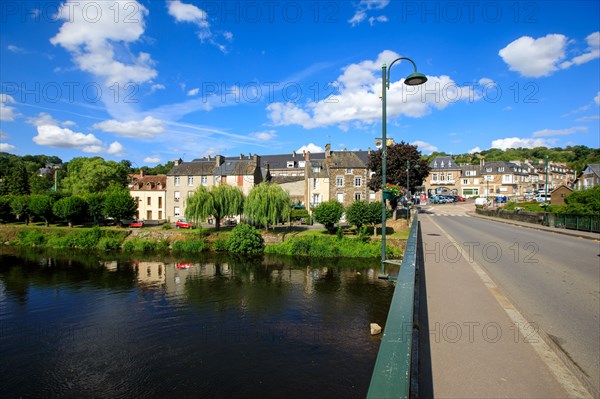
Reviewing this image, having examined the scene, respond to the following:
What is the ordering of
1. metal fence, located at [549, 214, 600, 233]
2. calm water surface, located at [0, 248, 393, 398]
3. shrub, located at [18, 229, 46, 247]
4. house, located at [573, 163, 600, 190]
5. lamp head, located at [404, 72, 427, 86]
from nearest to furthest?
lamp head, located at [404, 72, 427, 86]
calm water surface, located at [0, 248, 393, 398]
metal fence, located at [549, 214, 600, 233]
shrub, located at [18, 229, 46, 247]
house, located at [573, 163, 600, 190]

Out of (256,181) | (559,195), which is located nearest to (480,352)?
(256,181)

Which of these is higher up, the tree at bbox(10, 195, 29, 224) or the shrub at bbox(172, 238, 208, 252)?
the tree at bbox(10, 195, 29, 224)

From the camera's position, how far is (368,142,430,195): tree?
40812mm

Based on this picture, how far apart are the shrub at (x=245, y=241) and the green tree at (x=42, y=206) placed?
88.7ft

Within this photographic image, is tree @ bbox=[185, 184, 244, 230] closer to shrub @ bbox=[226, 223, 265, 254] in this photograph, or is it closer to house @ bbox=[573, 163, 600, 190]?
shrub @ bbox=[226, 223, 265, 254]

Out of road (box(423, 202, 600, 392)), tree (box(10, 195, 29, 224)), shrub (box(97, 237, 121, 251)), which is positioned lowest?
shrub (box(97, 237, 121, 251))

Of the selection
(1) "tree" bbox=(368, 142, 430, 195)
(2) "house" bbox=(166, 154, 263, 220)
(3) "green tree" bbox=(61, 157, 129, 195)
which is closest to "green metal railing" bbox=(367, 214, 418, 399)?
(1) "tree" bbox=(368, 142, 430, 195)

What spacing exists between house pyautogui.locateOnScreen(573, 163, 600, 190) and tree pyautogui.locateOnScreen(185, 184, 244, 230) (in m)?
51.1

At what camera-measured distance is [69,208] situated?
4169 cm

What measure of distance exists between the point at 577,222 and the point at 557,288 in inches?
864

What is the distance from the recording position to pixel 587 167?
54.6m

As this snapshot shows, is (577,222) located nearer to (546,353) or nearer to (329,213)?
(329,213)

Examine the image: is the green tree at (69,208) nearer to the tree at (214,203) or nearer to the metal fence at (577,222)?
the tree at (214,203)

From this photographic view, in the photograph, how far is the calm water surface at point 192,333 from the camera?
11039 mm
